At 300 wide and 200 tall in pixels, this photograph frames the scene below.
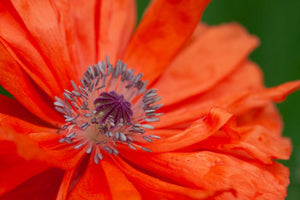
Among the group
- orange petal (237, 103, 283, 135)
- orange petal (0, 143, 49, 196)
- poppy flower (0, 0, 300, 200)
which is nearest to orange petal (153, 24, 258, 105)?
poppy flower (0, 0, 300, 200)

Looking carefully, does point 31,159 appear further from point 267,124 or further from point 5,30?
point 267,124

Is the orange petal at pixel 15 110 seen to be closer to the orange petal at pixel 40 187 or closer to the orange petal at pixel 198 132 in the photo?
the orange petal at pixel 40 187

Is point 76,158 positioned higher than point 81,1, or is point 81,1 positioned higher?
point 81,1

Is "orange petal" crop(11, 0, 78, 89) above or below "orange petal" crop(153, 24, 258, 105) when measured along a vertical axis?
below

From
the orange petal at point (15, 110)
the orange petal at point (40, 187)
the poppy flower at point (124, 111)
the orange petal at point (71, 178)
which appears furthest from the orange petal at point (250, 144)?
the orange petal at point (15, 110)

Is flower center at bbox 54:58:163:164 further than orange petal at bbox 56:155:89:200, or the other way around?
flower center at bbox 54:58:163:164

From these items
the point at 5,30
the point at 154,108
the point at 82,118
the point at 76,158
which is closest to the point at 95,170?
the point at 76,158

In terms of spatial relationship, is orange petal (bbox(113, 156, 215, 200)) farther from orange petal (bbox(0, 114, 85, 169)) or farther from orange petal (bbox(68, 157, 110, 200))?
orange petal (bbox(0, 114, 85, 169))
